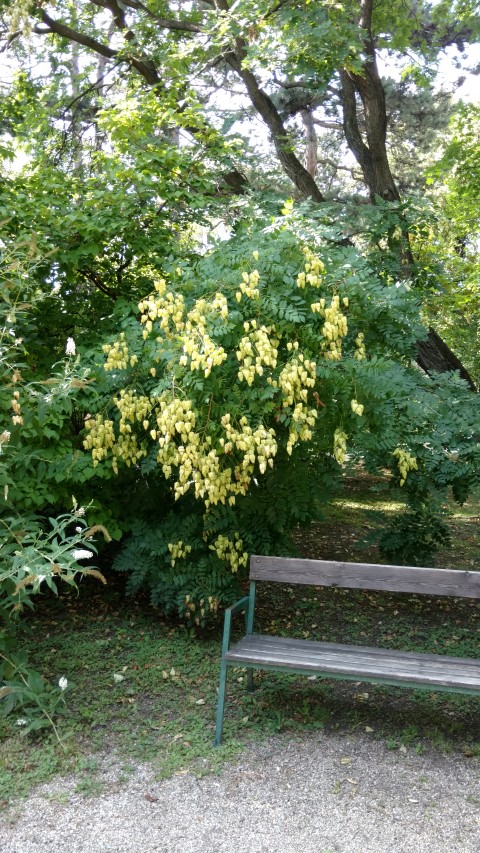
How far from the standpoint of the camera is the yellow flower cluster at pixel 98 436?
4.48 m

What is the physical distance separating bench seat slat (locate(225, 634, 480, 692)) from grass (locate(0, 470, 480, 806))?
40 cm

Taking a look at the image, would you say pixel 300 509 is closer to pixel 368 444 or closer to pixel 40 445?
pixel 368 444

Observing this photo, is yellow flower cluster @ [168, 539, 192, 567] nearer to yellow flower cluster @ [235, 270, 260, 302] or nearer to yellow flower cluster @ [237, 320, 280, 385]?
yellow flower cluster @ [237, 320, 280, 385]

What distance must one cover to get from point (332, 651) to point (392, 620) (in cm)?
185

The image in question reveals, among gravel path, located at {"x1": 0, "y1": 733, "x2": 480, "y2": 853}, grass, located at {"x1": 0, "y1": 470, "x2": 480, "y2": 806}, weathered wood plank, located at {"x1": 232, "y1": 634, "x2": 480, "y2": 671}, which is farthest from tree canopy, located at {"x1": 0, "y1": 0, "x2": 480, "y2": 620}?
gravel path, located at {"x1": 0, "y1": 733, "x2": 480, "y2": 853}

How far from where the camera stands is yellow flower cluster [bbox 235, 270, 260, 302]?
12.8 feet

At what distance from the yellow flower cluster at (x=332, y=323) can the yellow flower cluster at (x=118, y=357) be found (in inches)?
42.6

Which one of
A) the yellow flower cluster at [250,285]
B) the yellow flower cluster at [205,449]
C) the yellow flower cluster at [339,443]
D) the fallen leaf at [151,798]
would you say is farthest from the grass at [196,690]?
the yellow flower cluster at [250,285]

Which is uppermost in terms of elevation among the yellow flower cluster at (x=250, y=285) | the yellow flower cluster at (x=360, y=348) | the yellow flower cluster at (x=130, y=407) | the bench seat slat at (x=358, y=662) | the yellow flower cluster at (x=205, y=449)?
the yellow flower cluster at (x=250, y=285)

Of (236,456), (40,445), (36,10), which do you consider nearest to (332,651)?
(236,456)

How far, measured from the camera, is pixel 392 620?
577cm

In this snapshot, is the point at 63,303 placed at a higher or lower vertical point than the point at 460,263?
lower

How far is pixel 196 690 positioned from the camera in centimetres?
451

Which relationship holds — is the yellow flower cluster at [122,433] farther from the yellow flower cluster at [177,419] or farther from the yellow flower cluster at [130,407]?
the yellow flower cluster at [177,419]
